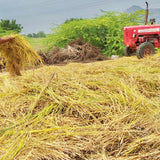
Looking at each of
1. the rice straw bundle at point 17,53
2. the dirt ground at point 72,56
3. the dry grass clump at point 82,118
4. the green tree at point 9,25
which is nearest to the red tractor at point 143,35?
the dirt ground at point 72,56

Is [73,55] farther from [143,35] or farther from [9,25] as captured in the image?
[9,25]

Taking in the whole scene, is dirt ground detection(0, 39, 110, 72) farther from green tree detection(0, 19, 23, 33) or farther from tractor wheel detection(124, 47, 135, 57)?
green tree detection(0, 19, 23, 33)

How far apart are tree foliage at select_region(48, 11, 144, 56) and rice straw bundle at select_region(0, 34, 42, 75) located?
480 cm

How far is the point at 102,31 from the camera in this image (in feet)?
29.5

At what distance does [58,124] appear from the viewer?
2201 millimetres

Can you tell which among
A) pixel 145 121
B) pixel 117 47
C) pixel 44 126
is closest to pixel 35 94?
pixel 44 126

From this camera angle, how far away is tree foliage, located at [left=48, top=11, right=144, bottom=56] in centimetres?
866

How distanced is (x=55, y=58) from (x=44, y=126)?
5.44 m

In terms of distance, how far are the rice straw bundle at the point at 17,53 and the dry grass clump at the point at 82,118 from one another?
1.63ft

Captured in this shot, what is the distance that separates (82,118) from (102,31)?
7099mm

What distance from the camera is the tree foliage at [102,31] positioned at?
28.4 ft

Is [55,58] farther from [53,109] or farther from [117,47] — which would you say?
[53,109]

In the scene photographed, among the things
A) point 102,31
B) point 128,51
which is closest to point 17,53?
point 128,51

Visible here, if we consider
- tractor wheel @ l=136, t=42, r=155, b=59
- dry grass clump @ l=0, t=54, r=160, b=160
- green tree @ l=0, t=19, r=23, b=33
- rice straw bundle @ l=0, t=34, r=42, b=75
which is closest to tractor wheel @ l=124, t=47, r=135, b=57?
tractor wheel @ l=136, t=42, r=155, b=59
